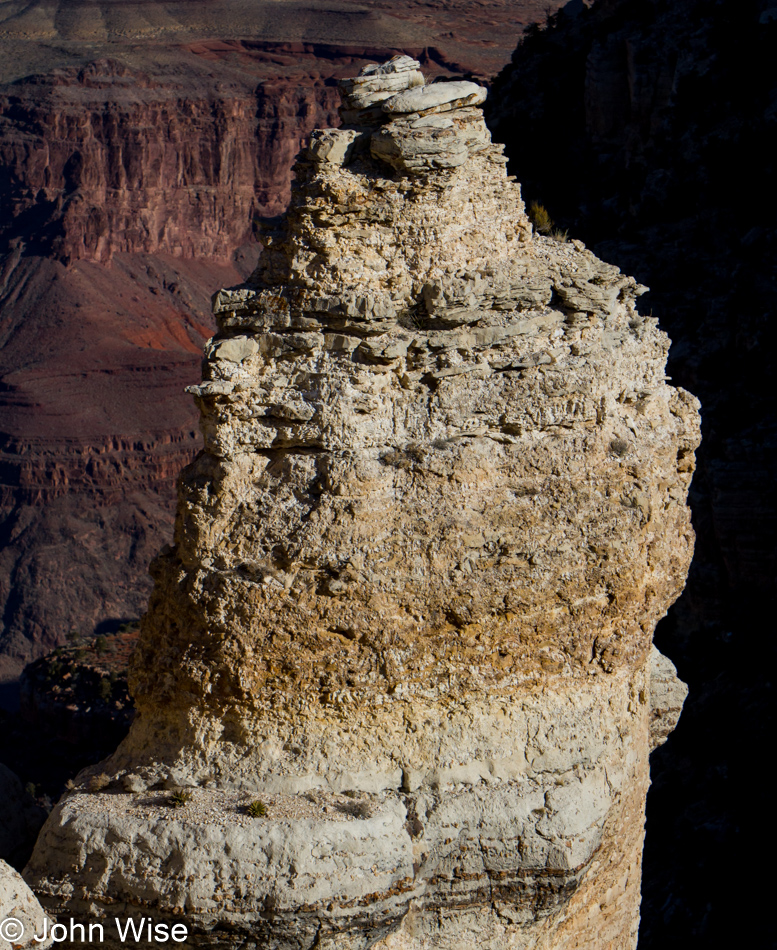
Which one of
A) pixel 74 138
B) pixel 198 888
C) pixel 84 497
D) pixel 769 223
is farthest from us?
pixel 74 138

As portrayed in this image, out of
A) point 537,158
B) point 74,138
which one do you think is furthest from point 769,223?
point 74,138

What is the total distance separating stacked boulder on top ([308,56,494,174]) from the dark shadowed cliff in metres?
14.5

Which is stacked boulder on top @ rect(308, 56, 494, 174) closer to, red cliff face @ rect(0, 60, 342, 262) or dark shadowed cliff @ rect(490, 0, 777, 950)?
dark shadowed cliff @ rect(490, 0, 777, 950)

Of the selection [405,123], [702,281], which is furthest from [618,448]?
[702,281]

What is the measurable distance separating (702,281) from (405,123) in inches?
866

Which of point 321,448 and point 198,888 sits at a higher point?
point 321,448

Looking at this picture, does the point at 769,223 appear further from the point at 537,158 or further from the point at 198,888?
the point at 198,888

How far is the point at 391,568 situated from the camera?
8984 millimetres

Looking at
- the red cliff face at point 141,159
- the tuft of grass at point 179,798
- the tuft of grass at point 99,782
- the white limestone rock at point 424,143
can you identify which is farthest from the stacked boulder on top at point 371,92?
the red cliff face at point 141,159

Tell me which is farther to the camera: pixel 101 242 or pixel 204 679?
pixel 101 242

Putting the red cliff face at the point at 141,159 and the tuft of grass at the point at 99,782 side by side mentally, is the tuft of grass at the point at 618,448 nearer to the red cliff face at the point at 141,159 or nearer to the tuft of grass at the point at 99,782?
the tuft of grass at the point at 99,782

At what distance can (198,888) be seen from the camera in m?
8.37

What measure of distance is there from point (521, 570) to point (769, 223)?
917 inches

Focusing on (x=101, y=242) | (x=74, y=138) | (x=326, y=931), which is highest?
(x=74, y=138)
